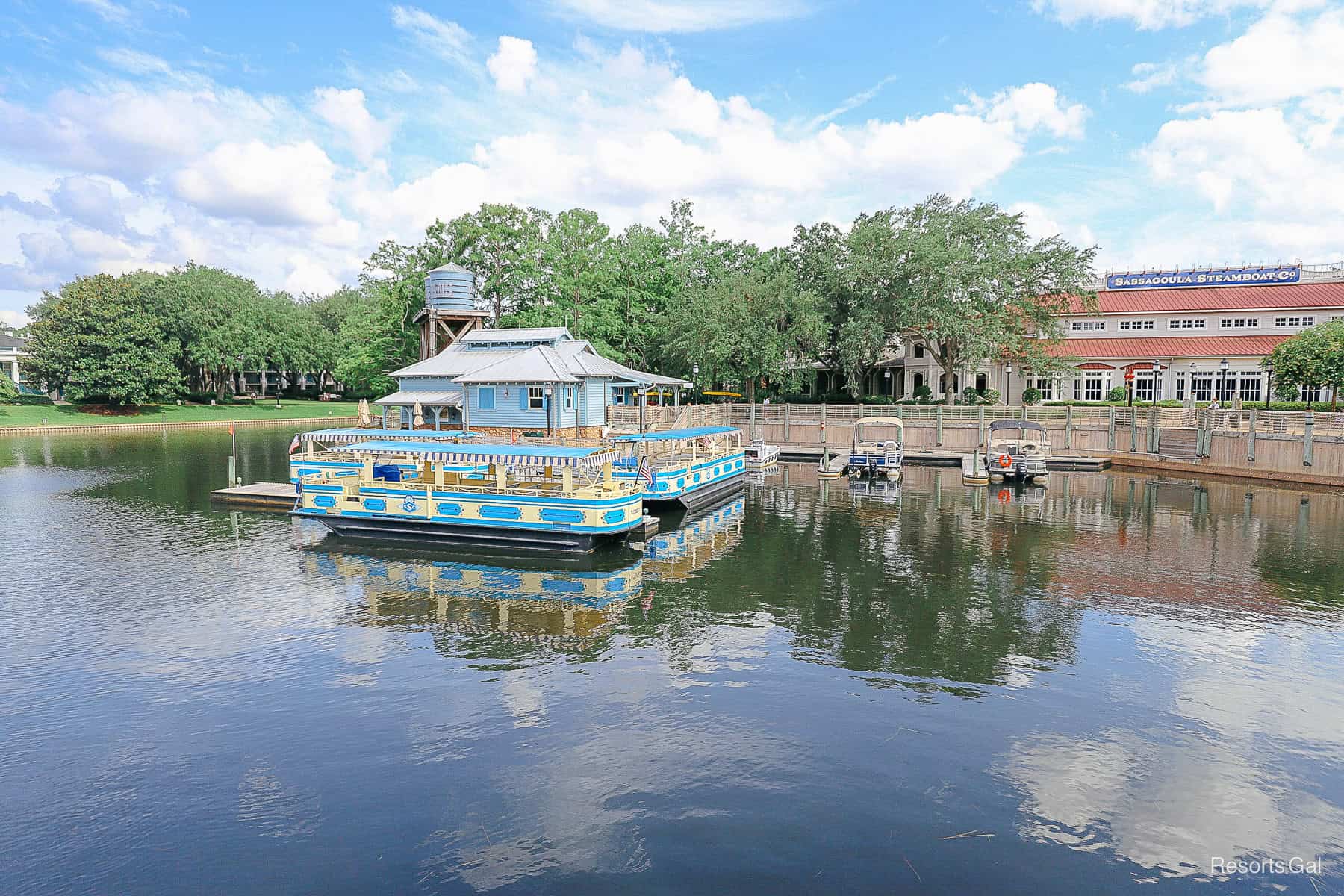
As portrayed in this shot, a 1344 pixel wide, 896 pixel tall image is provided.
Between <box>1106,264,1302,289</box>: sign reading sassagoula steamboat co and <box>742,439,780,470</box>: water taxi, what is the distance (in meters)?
40.3

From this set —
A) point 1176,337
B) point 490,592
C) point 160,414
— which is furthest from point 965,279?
point 160,414

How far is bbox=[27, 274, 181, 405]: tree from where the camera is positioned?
251 feet

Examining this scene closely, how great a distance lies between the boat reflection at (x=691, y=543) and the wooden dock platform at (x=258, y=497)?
52.0ft

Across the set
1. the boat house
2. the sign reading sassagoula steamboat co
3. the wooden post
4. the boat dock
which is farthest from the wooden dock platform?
the sign reading sassagoula steamboat co

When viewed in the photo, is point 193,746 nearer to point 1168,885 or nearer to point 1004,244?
point 1168,885

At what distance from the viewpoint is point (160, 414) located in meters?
79.9

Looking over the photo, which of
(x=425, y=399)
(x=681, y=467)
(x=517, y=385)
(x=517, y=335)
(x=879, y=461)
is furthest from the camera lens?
(x=517, y=335)

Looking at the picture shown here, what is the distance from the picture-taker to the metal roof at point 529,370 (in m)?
43.4

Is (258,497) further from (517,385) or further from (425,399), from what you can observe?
(425,399)

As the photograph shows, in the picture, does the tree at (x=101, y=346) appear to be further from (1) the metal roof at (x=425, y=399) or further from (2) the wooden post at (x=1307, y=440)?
(2) the wooden post at (x=1307, y=440)

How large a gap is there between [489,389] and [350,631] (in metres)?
30.6

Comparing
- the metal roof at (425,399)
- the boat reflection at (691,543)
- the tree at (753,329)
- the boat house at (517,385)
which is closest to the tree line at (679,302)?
the tree at (753,329)

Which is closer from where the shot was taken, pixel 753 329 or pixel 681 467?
pixel 681 467

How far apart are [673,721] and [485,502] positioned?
1293 centimetres
